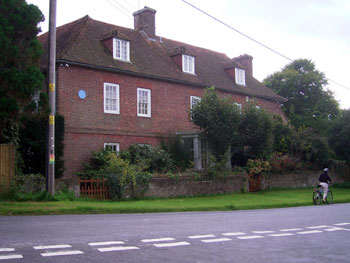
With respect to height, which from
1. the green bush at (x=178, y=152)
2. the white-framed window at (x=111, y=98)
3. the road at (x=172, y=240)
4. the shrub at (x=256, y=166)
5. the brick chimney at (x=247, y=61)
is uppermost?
the brick chimney at (x=247, y=61)

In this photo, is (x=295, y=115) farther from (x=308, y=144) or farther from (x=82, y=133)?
(x=82, y=133)

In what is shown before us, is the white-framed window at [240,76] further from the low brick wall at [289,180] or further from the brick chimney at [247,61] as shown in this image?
the low brick wall at [289,180]

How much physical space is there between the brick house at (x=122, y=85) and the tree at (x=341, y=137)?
8.54 metres

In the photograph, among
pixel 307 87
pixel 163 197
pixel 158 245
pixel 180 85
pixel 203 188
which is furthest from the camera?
pixel 307 87

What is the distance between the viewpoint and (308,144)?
1258 inches

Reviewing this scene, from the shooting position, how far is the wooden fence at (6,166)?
16.6 meters

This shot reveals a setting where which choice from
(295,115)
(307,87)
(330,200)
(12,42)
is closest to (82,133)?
(12,42)

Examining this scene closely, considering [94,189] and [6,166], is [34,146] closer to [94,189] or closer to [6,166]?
[6,166]

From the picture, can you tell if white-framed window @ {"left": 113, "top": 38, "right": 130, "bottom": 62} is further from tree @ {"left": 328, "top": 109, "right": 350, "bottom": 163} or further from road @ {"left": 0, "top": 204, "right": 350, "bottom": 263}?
tree @ {"left": 328, "top": 109, "right": 350, "bottom": 163}

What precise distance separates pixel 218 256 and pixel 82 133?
57.5 feet

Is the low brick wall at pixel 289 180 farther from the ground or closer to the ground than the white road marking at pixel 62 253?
farther from the ground

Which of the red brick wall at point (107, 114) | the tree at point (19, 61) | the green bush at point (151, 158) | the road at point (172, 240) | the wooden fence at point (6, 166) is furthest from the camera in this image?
the green bush at point (151, 158)

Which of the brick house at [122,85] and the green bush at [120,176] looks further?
the brick house at [122,85]

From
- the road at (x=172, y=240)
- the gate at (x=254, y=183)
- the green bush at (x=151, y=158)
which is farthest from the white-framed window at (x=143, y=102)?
the road at (x=172, y=240)
